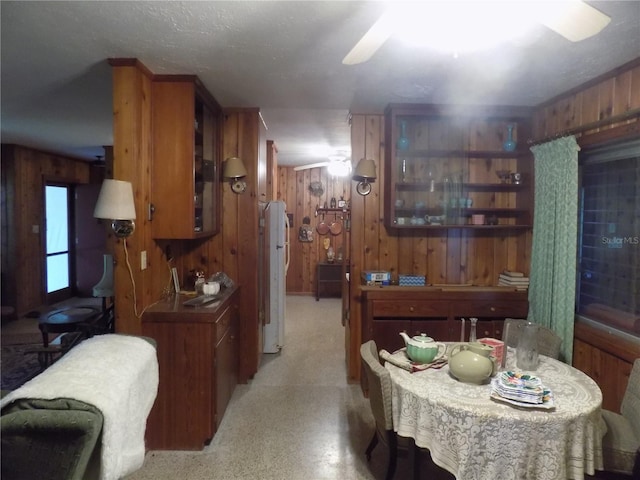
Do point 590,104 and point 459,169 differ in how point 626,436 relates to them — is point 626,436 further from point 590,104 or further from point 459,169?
point 459,169

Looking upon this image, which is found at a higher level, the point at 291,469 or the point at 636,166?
the point at 636,166

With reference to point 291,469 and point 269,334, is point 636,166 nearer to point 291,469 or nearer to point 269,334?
point 291,469

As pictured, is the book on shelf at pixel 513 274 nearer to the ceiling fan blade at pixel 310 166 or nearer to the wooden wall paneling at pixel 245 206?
the wooden wall paneling at pixel 245 206

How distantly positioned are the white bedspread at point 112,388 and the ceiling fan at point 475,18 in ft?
5.14

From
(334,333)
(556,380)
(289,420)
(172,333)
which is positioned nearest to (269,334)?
(334,333)

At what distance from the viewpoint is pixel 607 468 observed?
68.6 inches

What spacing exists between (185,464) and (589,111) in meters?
3.52

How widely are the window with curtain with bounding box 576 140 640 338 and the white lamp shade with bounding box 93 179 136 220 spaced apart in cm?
304

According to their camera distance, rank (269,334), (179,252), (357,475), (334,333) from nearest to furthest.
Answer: (357,475), (179,252), (269,334), (334,333)

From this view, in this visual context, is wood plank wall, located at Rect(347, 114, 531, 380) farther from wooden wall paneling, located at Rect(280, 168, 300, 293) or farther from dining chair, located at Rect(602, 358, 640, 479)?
wooden wall paneling, located at Rect(280, 168, 300, 293)

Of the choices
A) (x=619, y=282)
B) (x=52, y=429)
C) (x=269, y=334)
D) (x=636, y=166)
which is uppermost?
(x=636, y=166)

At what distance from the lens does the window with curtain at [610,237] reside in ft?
7.77

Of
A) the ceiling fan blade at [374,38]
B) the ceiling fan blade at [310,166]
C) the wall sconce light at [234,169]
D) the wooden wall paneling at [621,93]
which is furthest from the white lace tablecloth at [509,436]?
the ceiling fan blade at [310,166]

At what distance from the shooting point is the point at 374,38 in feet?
Answer: 4.77
